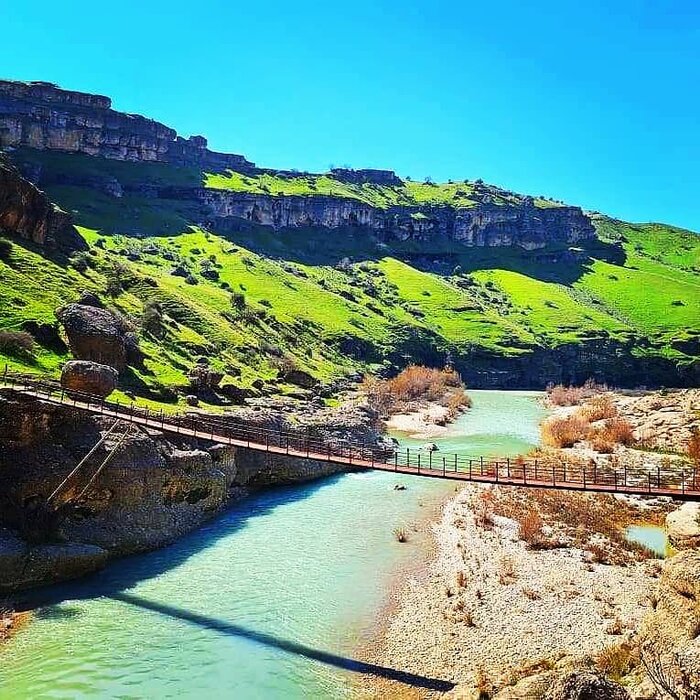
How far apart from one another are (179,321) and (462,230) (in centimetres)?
13478

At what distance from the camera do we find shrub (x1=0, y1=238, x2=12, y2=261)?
4800 cm

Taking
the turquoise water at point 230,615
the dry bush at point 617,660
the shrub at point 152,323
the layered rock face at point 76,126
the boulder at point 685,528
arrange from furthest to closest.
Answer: the layered rock face at point 76,126, the shrub at point 152,323, the boulder at point 685,528, the turquoise water at point 230,615, the dry bush at point 617,660

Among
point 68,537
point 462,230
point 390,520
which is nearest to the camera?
point 68,537

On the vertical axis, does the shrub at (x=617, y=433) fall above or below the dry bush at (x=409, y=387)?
below

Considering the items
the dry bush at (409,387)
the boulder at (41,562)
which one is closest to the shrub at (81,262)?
the dry bush at (409,387)

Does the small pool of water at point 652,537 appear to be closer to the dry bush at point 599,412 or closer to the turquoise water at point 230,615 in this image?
the turquoise water at point 230,615

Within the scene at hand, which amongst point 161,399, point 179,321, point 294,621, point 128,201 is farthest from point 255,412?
point 128,201

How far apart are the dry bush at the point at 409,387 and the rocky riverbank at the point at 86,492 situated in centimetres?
3903

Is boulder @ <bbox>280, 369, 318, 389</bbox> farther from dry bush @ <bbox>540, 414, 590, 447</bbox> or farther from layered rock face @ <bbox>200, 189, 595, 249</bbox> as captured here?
layered rock face @ <bbox>200, 189, 595, 249</bbox>

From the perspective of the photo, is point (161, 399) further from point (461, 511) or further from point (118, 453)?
point (461, 511)

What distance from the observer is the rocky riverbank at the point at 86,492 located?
75.2 feet

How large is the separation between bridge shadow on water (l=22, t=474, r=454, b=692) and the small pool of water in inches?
555

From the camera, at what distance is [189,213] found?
146250mm

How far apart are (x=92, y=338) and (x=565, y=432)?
3947 centimetres
